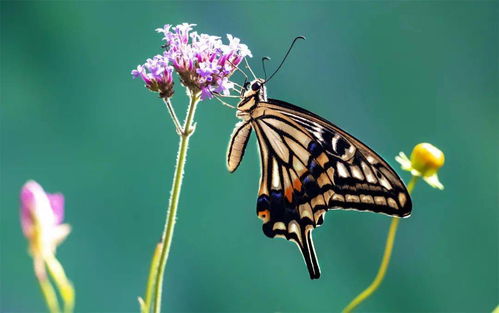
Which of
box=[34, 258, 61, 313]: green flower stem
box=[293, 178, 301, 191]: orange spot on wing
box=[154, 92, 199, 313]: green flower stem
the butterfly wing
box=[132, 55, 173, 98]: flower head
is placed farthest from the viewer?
box=[293, 178, 301, 191]: orange spot on wing

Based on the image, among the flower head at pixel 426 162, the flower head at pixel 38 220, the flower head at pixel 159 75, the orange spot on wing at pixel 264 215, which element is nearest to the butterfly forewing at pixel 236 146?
the orange spot on wing at pixel 264 215

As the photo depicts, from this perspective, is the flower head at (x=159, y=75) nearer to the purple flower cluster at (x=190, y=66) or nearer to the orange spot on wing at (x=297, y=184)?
the purple flower cluster at (x=190, y=66)

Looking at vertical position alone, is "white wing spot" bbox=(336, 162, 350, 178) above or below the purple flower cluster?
below

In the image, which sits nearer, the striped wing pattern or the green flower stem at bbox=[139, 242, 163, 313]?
the green flower stem at bbox=[139, 242, 163, 313]

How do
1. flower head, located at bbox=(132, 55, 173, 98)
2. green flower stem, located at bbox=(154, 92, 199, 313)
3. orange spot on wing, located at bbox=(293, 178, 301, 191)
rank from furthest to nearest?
1. orange spot on wing, located at bbox=(293, 178, 301, 191)
2. flower head, located at bbox=(132, 55, 173, 98)
3. green flower stem, located at bbox=(154, 92, 199, 313)

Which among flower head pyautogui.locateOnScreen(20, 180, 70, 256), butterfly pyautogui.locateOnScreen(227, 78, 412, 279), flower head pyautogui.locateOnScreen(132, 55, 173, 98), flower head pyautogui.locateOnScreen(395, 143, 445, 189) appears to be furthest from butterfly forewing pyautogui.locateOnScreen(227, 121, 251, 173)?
flower head pyautogui.locateOnScreen(20, 180, 70, 256)

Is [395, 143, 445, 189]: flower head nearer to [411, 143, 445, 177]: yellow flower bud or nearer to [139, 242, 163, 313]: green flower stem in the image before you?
[411, 143, 445, 177]: yellow flower bud

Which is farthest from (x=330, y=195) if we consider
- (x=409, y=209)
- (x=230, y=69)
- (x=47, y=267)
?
(x=47, y=267)

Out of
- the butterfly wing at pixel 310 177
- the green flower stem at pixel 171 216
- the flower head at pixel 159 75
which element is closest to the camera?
the green flower stem at pixel 171 216
